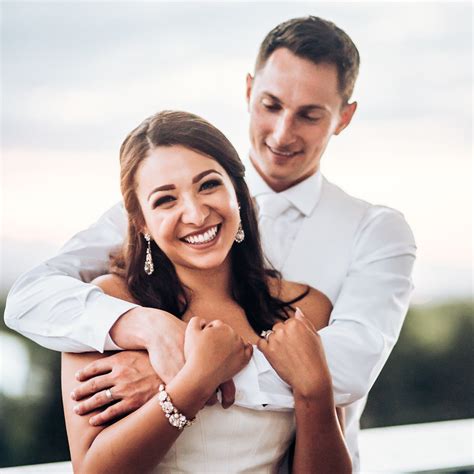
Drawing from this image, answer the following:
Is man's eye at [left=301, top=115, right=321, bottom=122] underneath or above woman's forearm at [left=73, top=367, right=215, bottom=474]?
above

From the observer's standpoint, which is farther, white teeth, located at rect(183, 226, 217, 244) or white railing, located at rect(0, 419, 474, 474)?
white railing, located at rect(0, 419, 474, 474)

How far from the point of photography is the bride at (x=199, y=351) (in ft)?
→ 4.09

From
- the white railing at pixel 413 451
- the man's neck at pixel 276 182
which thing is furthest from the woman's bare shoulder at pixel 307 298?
the white railing at pixel 413 451

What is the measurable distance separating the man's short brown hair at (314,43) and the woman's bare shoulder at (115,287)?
0.51 metres

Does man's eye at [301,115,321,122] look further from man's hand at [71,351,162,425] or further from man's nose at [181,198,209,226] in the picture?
man's hand at [71,351,162,425]

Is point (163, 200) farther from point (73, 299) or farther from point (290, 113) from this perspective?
point (290, 113)

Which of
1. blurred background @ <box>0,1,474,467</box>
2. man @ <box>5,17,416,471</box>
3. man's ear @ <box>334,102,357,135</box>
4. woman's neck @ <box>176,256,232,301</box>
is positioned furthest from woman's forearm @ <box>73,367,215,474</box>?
blurred background @ <box>0,1,474,467</box>

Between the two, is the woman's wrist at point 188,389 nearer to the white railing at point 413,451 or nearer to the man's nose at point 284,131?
the man's nose at point 284,131

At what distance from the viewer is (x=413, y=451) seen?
2.20m

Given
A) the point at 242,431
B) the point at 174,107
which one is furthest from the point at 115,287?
the point at 174,107

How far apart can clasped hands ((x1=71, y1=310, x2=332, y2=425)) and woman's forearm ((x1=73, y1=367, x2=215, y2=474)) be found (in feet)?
0.08

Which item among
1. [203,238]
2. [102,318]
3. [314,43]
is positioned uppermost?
[314,43]

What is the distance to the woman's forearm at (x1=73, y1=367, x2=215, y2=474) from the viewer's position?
4.04 feet

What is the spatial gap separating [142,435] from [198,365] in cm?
13
